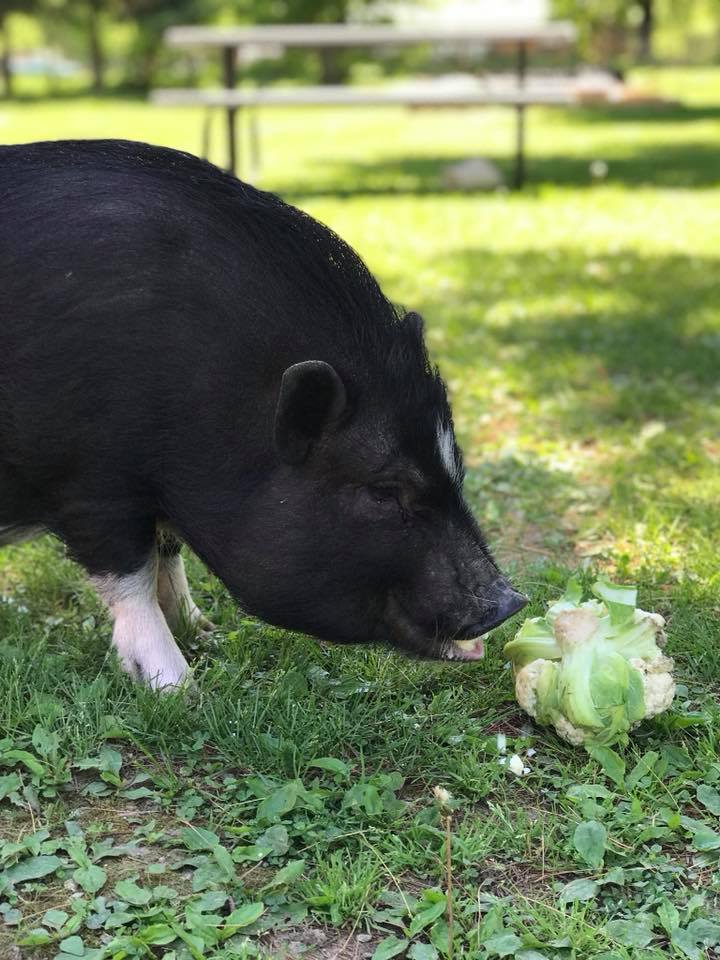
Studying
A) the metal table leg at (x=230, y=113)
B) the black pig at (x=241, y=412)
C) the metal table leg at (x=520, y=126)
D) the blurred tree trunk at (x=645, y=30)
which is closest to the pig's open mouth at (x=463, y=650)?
the black pig at (x=241, y=412)

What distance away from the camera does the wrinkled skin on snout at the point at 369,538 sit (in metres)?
3.03

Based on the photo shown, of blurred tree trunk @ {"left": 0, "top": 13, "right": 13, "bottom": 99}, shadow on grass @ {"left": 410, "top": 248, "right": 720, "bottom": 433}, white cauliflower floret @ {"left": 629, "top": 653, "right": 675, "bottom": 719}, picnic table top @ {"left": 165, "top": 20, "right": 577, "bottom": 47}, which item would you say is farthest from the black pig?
blurred tree trunk @ {"left": 0, "top": 13, "right": 13, "bottom": 99}

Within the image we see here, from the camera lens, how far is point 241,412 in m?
3.06

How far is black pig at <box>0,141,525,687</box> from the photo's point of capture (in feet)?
10.00

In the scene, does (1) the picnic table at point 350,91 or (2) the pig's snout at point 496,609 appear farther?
(1) the picnic table at point 350,91

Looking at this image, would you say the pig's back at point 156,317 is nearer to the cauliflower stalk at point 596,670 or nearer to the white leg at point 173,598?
the white leg at point 173,598

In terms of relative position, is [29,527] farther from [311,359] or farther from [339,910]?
[339,910]

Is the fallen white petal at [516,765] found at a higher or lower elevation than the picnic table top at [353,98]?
lower

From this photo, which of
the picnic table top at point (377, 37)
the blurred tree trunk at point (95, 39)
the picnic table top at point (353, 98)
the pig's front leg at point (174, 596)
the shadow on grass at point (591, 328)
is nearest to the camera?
the pig's front leg at point (174, 596)

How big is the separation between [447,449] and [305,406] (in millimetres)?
389

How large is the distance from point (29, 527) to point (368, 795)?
120cm

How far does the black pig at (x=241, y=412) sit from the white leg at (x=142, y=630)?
181 millimetres

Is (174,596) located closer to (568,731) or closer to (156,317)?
(156,317)

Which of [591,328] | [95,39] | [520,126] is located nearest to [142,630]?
[591,328]
